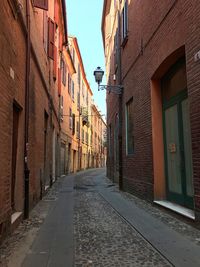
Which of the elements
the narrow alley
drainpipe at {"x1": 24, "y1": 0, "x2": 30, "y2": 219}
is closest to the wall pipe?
drainpipe at {"x1": 24, "y1": 0, "x2": 30, "y2": 219}

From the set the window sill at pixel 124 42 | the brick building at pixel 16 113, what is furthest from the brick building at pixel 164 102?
the brick building at pixel 16 113

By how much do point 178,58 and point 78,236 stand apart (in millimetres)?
4457

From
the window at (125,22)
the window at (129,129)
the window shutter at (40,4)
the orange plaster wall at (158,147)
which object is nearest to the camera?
the orange plaster wall at (158,147)

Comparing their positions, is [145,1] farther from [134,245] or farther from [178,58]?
[134,245]

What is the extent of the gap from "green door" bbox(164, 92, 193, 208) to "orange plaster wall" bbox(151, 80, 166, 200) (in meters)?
0.21

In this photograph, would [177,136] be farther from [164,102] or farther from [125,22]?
[125,22]

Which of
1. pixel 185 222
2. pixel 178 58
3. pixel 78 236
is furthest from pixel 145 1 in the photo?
pixel 78 236

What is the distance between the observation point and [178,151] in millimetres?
8234

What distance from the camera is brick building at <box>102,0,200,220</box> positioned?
260 inches

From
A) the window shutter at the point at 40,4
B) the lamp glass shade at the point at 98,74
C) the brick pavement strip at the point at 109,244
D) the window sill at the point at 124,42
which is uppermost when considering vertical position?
the window sill at the point at 124,42

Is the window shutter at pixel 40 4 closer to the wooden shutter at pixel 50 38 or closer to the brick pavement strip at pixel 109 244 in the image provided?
the wooden shutter at pixel 50 38

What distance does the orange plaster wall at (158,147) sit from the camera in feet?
30.3

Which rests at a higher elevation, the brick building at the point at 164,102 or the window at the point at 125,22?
the window at the point at 125,22

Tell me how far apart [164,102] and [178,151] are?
159 cm
